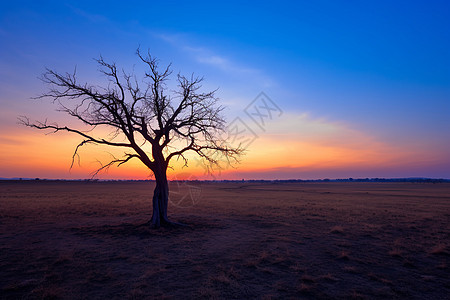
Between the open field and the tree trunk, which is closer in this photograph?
the open field

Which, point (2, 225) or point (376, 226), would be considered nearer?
point (2, 225)

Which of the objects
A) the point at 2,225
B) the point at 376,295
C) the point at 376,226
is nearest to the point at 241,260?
the point at 376,295

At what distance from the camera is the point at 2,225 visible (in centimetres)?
1447

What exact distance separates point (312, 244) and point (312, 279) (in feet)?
14.6

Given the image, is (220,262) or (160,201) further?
(160,201)

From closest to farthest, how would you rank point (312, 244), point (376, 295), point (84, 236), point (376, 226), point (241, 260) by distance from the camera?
point (376, 295) < point (241, 260) < point (312, 244) < point (84, 236) < point (376, 226)

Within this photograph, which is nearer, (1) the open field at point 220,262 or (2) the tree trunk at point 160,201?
(1) the open field at point 220,262

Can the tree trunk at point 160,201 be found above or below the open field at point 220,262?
above

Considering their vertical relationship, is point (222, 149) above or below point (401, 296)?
above

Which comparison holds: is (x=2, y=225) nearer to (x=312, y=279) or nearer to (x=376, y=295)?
(x=312, y=279)

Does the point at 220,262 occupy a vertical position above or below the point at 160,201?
below

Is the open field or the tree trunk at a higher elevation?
the tree trunk

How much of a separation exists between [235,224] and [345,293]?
398 inches

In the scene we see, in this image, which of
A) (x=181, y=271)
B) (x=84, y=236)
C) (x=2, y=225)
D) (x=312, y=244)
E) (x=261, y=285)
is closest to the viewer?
(x=261, y=285)
